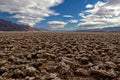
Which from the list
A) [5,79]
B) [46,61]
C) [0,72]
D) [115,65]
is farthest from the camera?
[46,61]

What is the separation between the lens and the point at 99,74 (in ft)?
14.5

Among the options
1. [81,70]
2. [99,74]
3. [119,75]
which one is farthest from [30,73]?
[119,75]

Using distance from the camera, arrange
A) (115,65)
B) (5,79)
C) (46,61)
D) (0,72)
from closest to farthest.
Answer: (5,79), (0,72), (115,65), (46,61)

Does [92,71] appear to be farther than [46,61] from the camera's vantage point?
No

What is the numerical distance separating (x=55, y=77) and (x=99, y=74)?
3.42 ft

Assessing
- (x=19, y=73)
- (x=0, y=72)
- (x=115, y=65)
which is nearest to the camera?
(x=19, y=73)

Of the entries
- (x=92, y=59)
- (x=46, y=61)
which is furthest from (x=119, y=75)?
(x=46, y=61)

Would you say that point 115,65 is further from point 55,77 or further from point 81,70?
point 55,77

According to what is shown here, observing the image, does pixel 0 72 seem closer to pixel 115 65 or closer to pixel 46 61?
pixel 46 61

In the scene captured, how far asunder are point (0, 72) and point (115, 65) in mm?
2936

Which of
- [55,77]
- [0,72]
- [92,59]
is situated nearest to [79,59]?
[92,59]

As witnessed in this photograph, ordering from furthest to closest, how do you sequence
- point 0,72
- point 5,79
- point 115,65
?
point 115,65
point 0,72
point 5,79

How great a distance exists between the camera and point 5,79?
13.4 feet

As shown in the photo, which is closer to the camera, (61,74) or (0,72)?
(61,74)
